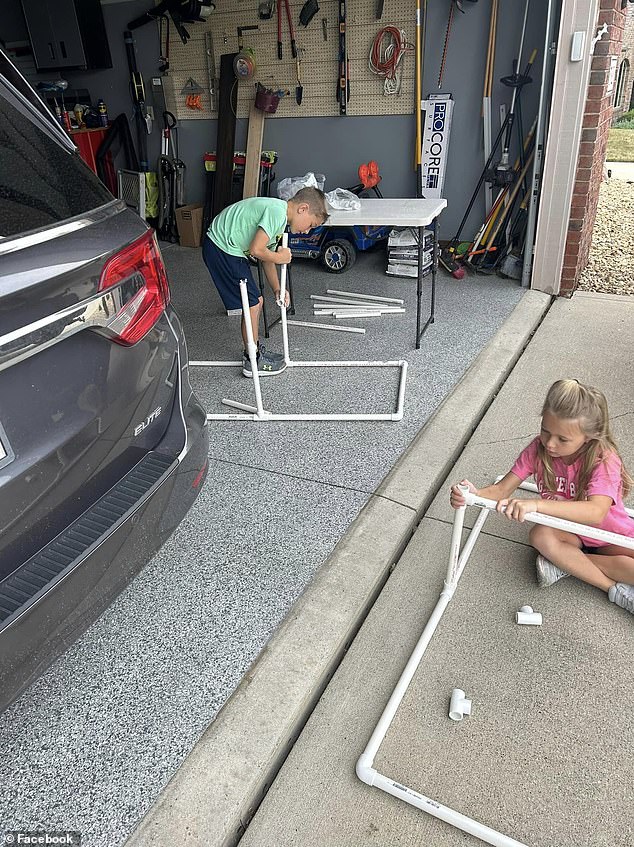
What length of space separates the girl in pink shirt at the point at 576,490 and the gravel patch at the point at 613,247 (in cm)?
361

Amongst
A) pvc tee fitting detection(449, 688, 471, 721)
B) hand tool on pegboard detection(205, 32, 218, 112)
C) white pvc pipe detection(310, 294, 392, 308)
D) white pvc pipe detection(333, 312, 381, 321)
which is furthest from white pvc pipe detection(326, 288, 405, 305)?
pvc tee fitting detection(449, 688, 471, 721)

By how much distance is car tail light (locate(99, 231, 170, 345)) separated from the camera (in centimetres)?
146

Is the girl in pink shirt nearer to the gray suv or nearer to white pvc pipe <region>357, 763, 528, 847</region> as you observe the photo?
white pvc pipe <region>357, 763, 528, 847</region>

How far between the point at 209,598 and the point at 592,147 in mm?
4271

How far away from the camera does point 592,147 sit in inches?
174

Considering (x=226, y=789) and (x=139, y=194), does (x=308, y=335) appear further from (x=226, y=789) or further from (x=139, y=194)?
(x=139, y=194)

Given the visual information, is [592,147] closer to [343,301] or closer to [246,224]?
[343,301]

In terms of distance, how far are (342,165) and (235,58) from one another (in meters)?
1.51

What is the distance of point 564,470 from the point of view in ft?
6.51

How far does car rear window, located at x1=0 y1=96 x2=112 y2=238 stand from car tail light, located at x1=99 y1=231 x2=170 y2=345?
0.48ft

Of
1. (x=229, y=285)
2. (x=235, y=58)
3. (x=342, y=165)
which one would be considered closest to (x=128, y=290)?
(x=229, y=285)

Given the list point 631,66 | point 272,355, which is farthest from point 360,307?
point 631,66

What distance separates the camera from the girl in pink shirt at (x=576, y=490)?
1788 millimetres

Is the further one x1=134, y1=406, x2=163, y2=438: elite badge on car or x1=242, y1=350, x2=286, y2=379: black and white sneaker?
x1=242, y1=350, x2=286, y2=379: black and white sneaker
